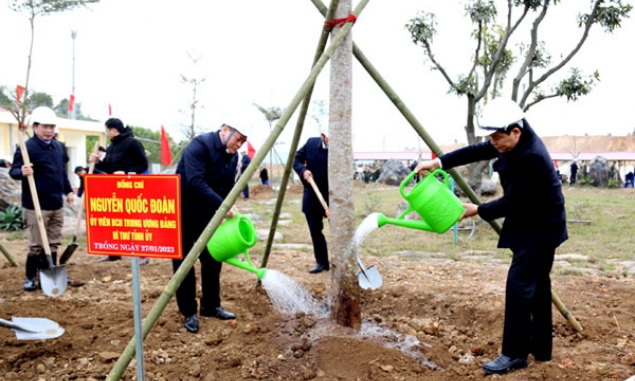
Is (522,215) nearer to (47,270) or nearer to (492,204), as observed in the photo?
(492,204)

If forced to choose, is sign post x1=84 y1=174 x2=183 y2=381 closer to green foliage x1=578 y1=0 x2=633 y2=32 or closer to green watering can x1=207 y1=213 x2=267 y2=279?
green watering can x1=207 y1=213 x2=267 y2=279

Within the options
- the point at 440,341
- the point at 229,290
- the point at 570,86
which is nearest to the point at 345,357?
the point at 440,341

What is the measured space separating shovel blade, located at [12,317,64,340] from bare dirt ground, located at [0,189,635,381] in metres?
0.17

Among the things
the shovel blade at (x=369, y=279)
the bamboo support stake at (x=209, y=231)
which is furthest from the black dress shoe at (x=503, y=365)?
the bamboo support stake at (x=209, y=231)

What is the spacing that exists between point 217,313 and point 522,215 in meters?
2.37

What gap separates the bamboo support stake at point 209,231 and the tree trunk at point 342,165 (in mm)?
284

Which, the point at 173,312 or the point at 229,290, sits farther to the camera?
the point at 229,290

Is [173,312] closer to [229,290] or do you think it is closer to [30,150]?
[229,290]

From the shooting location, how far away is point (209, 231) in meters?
2.71

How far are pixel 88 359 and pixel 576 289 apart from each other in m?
4.01

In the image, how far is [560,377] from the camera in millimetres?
2982

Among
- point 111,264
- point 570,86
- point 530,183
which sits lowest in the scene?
point 111,264

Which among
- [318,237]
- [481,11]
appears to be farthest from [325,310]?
[481,11]

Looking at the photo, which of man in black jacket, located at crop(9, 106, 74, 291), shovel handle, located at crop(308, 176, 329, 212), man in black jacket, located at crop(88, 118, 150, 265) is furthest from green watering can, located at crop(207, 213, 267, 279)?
man in black jacket, located at crop(88, 118, 150, 265)
